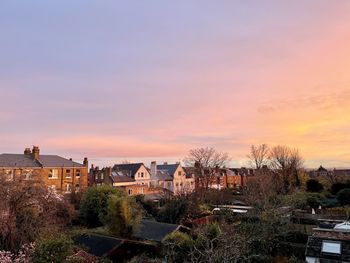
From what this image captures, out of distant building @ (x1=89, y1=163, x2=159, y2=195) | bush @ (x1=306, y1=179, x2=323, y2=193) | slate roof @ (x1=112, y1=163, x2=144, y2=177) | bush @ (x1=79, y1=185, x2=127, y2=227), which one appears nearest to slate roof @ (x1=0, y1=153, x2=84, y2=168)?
distant building @ (x1=89, y1=163, x2=159, y2=195)

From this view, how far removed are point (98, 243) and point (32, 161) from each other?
1300 inches

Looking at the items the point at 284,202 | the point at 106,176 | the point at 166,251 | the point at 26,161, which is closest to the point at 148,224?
the point at 166,251

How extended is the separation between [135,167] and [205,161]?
568 inches

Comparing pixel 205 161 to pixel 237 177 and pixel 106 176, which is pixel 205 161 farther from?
pixel 237 177

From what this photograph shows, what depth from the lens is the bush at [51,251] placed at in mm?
13828

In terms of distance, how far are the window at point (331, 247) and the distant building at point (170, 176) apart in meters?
53.8

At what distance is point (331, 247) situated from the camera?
17672 millimetres

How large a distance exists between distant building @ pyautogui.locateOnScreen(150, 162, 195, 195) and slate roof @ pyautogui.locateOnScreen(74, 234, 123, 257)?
49.6 m

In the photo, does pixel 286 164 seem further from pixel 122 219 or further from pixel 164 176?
pixel 122 219

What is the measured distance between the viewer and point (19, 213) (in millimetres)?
20375

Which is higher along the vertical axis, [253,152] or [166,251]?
[253,152]

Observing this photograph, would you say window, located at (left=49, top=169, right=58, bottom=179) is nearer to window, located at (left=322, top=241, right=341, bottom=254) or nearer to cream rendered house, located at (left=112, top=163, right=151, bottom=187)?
cream rendered house, located at (left=112, top=163, right=151, bottom=187)

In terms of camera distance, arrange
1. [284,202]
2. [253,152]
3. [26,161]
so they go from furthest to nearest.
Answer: [253,152] < [26,161] < [284,202]

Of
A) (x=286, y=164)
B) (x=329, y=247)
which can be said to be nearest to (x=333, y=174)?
(x=286, y=164)
